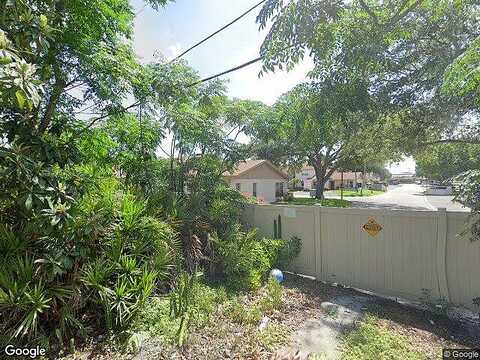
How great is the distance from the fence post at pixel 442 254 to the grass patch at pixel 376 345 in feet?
5.18

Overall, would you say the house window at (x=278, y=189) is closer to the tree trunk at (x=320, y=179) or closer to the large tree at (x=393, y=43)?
the tree trunk at (x=320, y=179)

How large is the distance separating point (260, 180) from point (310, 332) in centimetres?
2260

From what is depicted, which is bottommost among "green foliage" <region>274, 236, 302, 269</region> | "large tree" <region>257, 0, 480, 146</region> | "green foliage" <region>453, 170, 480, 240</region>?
"green foliage" <region>274, 236, 302, 269</region>

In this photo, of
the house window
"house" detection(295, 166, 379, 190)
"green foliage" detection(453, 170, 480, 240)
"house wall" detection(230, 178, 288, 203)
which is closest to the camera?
"green foliage" detection(453, 170, 480, 240)

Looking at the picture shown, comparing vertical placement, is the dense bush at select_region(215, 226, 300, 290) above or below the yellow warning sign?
below

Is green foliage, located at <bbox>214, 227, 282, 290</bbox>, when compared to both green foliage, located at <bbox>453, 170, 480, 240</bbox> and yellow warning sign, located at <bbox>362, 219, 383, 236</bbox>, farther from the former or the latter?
green foliage, located at <bbox>453, 170, 480, 240</bbox>

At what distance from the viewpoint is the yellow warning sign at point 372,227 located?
543 cm

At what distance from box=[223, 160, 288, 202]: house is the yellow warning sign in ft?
55.5

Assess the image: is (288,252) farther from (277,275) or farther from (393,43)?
(393,43)

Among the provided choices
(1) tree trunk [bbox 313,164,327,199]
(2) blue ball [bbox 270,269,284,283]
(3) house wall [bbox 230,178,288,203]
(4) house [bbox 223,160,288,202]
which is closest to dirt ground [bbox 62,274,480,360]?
(2) blue ball [bbox 270,269,284,283]

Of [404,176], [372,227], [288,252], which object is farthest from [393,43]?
[404,176]

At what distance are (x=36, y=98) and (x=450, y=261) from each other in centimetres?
592

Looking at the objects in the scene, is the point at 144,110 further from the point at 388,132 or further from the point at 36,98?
the point at 388,132

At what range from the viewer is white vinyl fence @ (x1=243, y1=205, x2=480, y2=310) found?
15.4 feet
